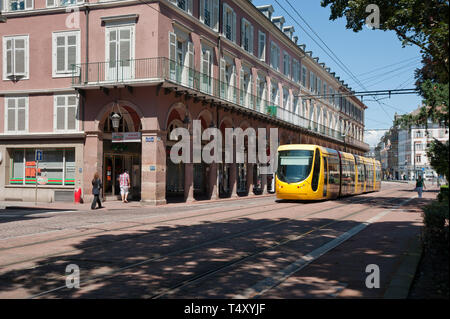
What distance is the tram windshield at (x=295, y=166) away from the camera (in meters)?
22.1

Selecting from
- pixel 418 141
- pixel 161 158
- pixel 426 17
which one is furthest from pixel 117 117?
pixel 418 141

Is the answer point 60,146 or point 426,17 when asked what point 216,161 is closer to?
point 60,146

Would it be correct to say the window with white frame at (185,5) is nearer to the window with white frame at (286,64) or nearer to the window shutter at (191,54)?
the window shutter at (191,54)

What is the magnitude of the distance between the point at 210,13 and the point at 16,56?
1153 centimetres

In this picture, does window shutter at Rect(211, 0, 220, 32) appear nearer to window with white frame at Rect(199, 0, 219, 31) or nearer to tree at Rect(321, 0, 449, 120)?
window with white frame at Rect(199, 0, 219, 31)

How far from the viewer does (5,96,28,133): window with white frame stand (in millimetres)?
24922

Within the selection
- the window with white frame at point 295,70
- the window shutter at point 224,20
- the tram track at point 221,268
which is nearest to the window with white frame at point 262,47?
the window shutter at point 224,20

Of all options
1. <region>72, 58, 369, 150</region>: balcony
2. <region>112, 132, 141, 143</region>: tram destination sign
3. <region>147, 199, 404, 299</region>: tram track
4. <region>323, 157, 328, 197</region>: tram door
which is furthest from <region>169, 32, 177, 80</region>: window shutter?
<region>147, 199, 404, 299</region>: tram track

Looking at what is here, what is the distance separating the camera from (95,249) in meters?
9.33

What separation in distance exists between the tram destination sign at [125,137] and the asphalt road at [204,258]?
9193 mm

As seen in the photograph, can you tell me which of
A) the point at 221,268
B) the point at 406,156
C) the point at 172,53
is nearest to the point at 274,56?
the point at 172,53

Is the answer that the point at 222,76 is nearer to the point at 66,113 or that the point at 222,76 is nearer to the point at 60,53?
A: the point at 60,53

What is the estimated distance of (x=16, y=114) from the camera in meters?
25.1
